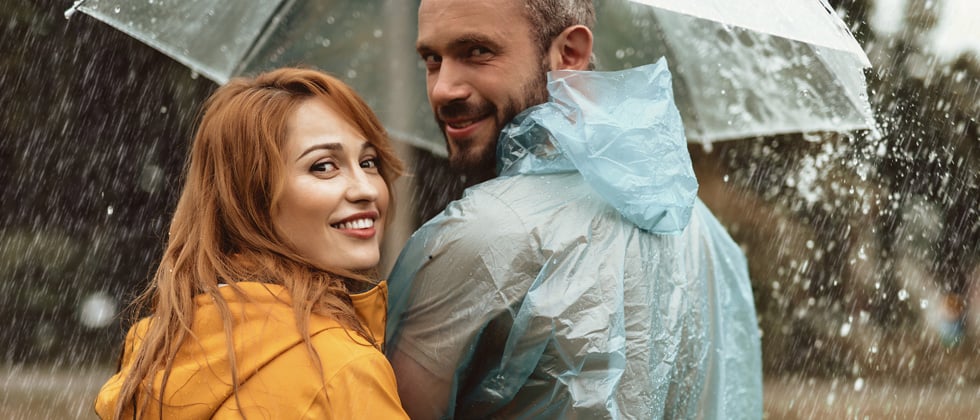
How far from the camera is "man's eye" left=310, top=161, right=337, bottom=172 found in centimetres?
199

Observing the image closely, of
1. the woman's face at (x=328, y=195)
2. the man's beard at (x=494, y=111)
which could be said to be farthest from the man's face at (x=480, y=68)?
the woman's face at (x=328, y=195)

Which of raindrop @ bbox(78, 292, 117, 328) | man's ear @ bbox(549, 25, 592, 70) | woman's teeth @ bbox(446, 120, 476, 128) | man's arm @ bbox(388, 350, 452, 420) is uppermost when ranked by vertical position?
man's ear @ bbox(549, 25, 592, 70)

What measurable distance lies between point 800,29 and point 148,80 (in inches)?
254

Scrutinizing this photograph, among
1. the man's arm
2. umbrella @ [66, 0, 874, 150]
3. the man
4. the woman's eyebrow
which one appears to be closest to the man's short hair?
the man

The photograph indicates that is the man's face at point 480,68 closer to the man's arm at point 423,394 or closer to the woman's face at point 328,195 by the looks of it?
the woman's face at point 328,195

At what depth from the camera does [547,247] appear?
203 centimetres

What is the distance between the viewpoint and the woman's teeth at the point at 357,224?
1.99 metres

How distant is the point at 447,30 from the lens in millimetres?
2361

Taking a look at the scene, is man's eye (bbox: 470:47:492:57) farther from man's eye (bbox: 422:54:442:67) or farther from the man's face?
man's eye (bbox: 422:54:442:67)

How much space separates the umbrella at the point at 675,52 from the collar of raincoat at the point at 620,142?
52cm

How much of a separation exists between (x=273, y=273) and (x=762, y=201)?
674 cm

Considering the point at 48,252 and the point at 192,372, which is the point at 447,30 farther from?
the point at 48,252

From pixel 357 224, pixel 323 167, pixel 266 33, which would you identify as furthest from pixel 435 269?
pixel 266 33

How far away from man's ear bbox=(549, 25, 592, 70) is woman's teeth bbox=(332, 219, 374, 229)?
2.21 ft
